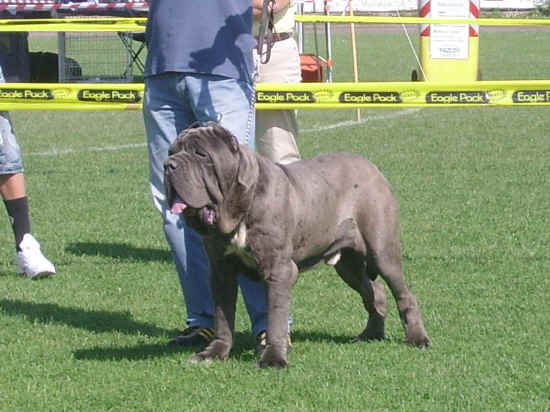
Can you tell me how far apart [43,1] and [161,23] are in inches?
677

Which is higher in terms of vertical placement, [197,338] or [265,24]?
[265,24]

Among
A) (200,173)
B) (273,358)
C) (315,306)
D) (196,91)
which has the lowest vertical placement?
(315,306)

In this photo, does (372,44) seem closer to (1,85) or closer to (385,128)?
(385,128)

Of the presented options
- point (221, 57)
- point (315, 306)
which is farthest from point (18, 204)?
point (221, 57)

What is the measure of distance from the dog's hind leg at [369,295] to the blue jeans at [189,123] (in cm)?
48

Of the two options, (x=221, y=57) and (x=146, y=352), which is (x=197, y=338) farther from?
(x=221, y=57)

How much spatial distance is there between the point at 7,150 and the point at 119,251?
4.26ft

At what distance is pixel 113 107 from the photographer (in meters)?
7.32

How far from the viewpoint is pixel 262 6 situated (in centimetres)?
620

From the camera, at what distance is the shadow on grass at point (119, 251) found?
26.5ft

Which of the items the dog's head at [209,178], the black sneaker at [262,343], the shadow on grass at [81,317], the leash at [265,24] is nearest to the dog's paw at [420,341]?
the black sneaker at [262,343]

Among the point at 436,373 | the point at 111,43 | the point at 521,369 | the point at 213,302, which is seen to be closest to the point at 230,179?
the point at 213,302

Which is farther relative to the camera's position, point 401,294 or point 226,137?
point 401,294

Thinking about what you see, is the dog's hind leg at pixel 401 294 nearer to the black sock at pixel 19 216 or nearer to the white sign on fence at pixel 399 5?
the black sock at pixel 19 216
